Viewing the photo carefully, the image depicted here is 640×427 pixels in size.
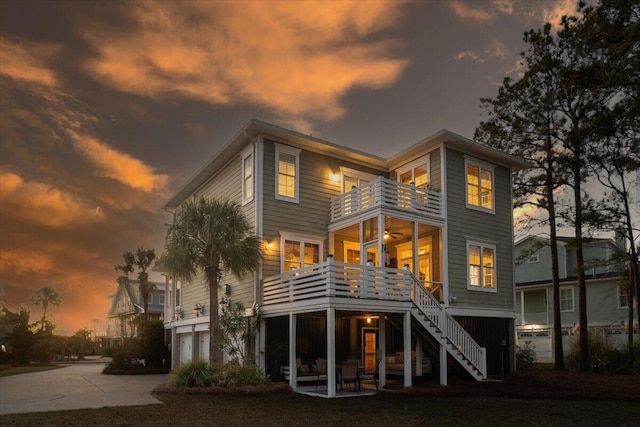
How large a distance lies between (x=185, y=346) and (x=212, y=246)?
954 cm

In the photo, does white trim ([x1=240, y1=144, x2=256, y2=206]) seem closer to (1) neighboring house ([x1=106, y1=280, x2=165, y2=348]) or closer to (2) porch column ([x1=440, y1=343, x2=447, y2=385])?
(2) porch column ([x1=440, y1=343, x2=447, y2=385])

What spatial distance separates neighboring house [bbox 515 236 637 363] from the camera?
106 feet

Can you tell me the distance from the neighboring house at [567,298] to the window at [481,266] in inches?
351

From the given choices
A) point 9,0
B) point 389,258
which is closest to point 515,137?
point 389,258

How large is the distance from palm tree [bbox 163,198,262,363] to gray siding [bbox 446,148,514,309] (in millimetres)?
7444

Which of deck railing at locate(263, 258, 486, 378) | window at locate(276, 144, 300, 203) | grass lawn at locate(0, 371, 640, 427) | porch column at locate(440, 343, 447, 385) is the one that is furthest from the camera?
window at locate(276, 144, 300, 203)

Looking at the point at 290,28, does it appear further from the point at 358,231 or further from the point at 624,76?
the point at 624,76

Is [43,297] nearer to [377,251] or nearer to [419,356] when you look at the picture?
[377,251]

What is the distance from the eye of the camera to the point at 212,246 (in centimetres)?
1927

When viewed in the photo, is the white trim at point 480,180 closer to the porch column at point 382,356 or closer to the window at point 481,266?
the window at point 481,266

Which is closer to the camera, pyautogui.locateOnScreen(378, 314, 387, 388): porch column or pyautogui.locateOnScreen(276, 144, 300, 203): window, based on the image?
pyautogui.locateOnScreen(378, 314, 387, 388): porch column

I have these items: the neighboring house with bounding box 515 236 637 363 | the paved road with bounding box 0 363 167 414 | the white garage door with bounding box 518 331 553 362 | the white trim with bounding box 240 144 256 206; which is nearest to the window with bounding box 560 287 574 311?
the neighboring house with bounding box 515 236 637 363

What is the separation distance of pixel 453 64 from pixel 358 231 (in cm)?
886

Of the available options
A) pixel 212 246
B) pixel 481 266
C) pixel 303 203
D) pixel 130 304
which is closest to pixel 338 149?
pixel 303 203
